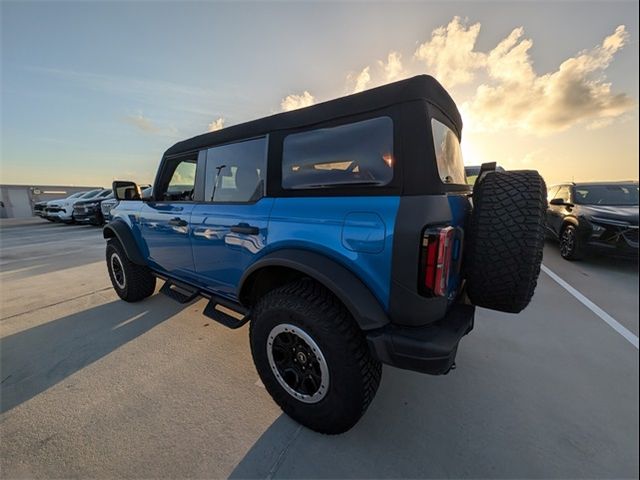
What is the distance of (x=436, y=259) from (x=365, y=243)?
358mm

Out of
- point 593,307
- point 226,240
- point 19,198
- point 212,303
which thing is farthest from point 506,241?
point 19,198

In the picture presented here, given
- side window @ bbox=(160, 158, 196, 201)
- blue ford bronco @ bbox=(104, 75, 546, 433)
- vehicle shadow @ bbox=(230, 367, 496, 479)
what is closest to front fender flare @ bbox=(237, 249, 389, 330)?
blue ford bronco @ bbox=(104, 75, 546, 433)

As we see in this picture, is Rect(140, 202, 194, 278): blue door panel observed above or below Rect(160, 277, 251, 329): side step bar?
above

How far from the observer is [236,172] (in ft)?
7.73

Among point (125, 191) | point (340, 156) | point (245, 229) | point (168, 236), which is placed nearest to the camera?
point (340, 156)

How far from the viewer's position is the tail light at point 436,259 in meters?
1.33

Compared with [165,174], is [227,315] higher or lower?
lower

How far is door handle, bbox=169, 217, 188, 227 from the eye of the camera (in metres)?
2.60

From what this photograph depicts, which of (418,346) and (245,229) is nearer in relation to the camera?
(418,346)

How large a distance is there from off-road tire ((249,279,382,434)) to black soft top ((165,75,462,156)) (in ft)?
3.57

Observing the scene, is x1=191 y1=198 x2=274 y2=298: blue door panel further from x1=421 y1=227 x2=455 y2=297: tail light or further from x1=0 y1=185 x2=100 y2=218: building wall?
x1=0 y1=185 x2=100 y2=218: building wall

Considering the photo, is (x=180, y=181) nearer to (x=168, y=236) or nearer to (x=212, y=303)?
(x=168, y=236)

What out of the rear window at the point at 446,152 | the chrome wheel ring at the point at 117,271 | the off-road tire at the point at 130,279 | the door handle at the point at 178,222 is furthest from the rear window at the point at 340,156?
the chrome wheel ring at the point at 117,271

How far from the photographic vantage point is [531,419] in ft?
5.76
